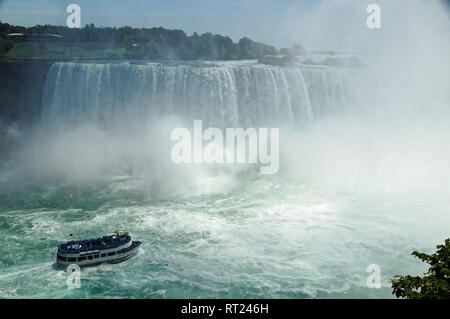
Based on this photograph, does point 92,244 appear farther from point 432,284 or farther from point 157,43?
point 157,43

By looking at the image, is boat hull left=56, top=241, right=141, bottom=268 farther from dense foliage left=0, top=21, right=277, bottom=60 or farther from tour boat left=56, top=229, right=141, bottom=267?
dense foliage left=0, top=21, right=277, bottom=60

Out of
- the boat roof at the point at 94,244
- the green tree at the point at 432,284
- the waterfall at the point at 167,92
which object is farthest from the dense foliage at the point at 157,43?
the green tree at the point at 432,284

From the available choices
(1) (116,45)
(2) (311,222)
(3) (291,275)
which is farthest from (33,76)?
(3) (291,275)

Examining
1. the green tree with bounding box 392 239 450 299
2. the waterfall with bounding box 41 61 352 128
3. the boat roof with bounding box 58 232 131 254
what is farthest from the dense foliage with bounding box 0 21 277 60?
the green tree with bounding box 392 239 450 299

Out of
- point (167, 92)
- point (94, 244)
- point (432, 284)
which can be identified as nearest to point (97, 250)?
point (94, 244)

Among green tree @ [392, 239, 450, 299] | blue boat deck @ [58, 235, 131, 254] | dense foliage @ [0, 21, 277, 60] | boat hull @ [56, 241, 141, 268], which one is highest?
dense foliage @ [0, 21, 277, 60]

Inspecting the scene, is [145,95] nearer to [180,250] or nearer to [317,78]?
[317,78]
